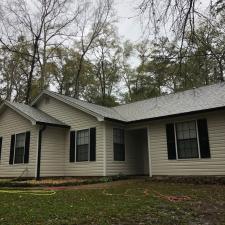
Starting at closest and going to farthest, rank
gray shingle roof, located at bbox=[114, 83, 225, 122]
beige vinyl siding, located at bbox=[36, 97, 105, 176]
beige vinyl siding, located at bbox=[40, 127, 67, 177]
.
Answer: gray shingle roof, located at bbox=[114, 83, 225, 122]
beige vinyl siding, located at bbox=[36, 97, 105, 176]
beige vinyl siding, located at bbox=[40, 127, 67, 177]


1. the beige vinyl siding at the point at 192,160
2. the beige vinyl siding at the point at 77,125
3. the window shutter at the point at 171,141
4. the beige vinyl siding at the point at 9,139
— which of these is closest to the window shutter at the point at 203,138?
the beige vinyl siding at the point at 192,160

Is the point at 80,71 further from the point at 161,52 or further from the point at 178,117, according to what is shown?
the point at 161,52

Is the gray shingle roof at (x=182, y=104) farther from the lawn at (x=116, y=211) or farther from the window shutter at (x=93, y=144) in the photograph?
the lawn at (x=116, y=211)

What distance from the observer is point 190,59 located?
5641mm

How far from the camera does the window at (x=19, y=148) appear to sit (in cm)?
1450

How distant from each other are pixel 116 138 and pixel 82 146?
5.95 feet

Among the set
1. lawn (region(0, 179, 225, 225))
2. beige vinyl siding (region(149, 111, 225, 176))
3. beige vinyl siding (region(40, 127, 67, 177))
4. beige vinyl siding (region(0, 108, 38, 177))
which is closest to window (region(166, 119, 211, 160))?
beige vinyl siding (region(149, 111, 225, 176))

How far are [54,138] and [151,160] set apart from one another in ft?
17.4

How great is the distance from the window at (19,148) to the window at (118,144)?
497 cm

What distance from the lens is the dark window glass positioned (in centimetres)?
1151

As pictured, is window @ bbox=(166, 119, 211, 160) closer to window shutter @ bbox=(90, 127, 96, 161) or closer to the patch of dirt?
window shutter @ bbox=(90, 127, 96, 161)

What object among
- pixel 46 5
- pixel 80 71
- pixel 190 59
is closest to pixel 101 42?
pixel 80 71

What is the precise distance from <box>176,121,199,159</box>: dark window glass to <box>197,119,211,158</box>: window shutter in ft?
0.82

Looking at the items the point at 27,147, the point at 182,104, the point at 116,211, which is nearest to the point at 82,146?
the point at 27,147
